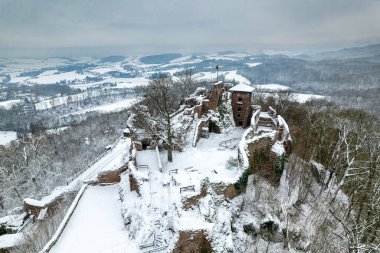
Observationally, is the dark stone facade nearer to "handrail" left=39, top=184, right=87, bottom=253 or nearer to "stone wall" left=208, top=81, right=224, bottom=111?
"stone wall" left=208, top=81, right=224, bottom=111

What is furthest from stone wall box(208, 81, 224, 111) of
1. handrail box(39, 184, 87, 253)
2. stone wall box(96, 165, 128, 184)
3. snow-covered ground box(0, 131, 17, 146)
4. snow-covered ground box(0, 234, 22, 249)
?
snow-covered ground box(0, 131, 17, 146)

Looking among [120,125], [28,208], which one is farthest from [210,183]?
[120,125]

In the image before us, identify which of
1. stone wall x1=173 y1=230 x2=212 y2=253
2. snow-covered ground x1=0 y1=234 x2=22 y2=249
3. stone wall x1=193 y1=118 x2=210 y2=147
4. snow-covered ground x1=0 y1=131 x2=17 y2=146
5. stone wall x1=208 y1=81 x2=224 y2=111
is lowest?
snow-covered ground x1=0 y1=131 x2=17 y2=146

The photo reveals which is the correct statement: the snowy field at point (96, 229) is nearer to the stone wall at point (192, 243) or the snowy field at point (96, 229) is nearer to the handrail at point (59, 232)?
the handrail at point (59, 232)

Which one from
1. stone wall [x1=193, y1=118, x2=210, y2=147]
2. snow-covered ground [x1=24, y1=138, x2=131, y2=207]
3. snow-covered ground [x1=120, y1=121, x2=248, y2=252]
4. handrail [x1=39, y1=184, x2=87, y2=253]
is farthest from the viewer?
stone wall [x1=193, y1=118, x2=210, y2=147]

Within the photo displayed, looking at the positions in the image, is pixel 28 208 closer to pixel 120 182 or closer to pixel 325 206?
pixel 120 182

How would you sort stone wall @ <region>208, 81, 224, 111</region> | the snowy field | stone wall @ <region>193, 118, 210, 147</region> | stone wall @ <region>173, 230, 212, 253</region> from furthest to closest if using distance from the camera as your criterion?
stone wall @ <region>208, 81, 224, 111</region>
stone wall @ <region>193, 118, 210, 147</region>
the snowy field
stone wall @ <region>173, 230, 212, 253</region>

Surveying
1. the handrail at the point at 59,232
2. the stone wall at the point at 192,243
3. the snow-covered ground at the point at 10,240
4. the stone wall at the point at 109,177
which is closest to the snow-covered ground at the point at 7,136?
the snow-covered ground at the point at 10,240
